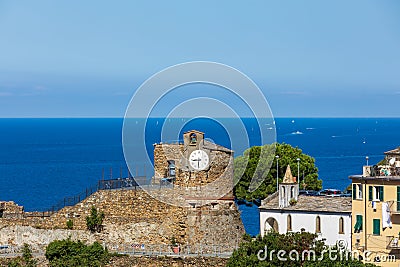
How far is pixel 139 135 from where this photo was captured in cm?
5984

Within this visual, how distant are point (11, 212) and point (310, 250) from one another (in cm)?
1881

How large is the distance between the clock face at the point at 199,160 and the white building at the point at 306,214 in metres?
4.30

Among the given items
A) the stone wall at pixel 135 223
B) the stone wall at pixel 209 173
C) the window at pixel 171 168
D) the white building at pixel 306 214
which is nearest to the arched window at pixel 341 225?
the white building at pixel 306 214

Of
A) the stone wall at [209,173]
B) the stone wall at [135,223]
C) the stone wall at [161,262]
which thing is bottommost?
the stone wall at [161,262]

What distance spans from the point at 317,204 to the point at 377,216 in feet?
17.7

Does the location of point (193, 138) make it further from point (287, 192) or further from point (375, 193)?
point (375, 193)

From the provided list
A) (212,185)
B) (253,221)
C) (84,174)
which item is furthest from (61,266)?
(84,174)

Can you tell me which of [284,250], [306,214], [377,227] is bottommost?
[284,250]

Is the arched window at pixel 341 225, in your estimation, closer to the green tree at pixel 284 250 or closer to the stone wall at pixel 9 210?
the green tree at pixel 284 250

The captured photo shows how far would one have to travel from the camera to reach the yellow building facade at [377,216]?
47812 mm

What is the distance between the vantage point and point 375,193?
4900 cm

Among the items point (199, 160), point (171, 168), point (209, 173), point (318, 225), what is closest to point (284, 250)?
point (318, 225)

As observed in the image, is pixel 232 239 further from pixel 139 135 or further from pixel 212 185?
pixel 139 135

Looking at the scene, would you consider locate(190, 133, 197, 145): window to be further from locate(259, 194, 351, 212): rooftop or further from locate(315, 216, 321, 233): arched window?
locate(315, 216, 321, 233): arched window
